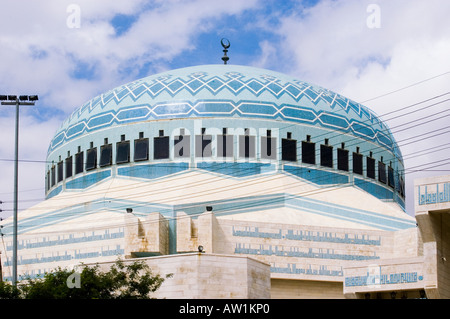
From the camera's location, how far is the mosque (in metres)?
39.2

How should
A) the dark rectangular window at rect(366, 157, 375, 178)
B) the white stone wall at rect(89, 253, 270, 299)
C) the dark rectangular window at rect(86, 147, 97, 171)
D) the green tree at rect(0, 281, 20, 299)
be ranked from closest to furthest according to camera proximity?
the green tree at rect(0, 281, 20, 299) → the white stone wall at rect(89, 253, 270, 299) → the dark rectangular window at rect(86, 147, 97, 171) → the dark rectangular window at rect(366, 157, 375, 178)

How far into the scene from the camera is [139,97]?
50875 millimetres

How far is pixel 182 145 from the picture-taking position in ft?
160

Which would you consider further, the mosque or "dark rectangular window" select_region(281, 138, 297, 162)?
"dark rectangular window" select_region(281, 138, 297, 162)

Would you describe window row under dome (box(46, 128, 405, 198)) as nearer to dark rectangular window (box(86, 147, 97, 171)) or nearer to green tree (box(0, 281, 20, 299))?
dark rectangular window (box(86, 147, 97, 171))

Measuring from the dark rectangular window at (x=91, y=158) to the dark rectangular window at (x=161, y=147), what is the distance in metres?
3.63

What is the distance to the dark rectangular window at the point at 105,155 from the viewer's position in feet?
165

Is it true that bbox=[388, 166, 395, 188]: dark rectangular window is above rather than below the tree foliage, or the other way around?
above

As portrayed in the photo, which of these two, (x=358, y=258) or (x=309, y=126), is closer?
(x=358, y=258)

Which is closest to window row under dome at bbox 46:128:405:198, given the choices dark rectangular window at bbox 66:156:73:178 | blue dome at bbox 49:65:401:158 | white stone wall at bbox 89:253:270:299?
dark rectangular window at bbox 66:156:73:178

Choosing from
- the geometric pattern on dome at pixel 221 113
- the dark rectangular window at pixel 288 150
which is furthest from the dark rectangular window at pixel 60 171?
the dark rectangular window at pixel 288 150
